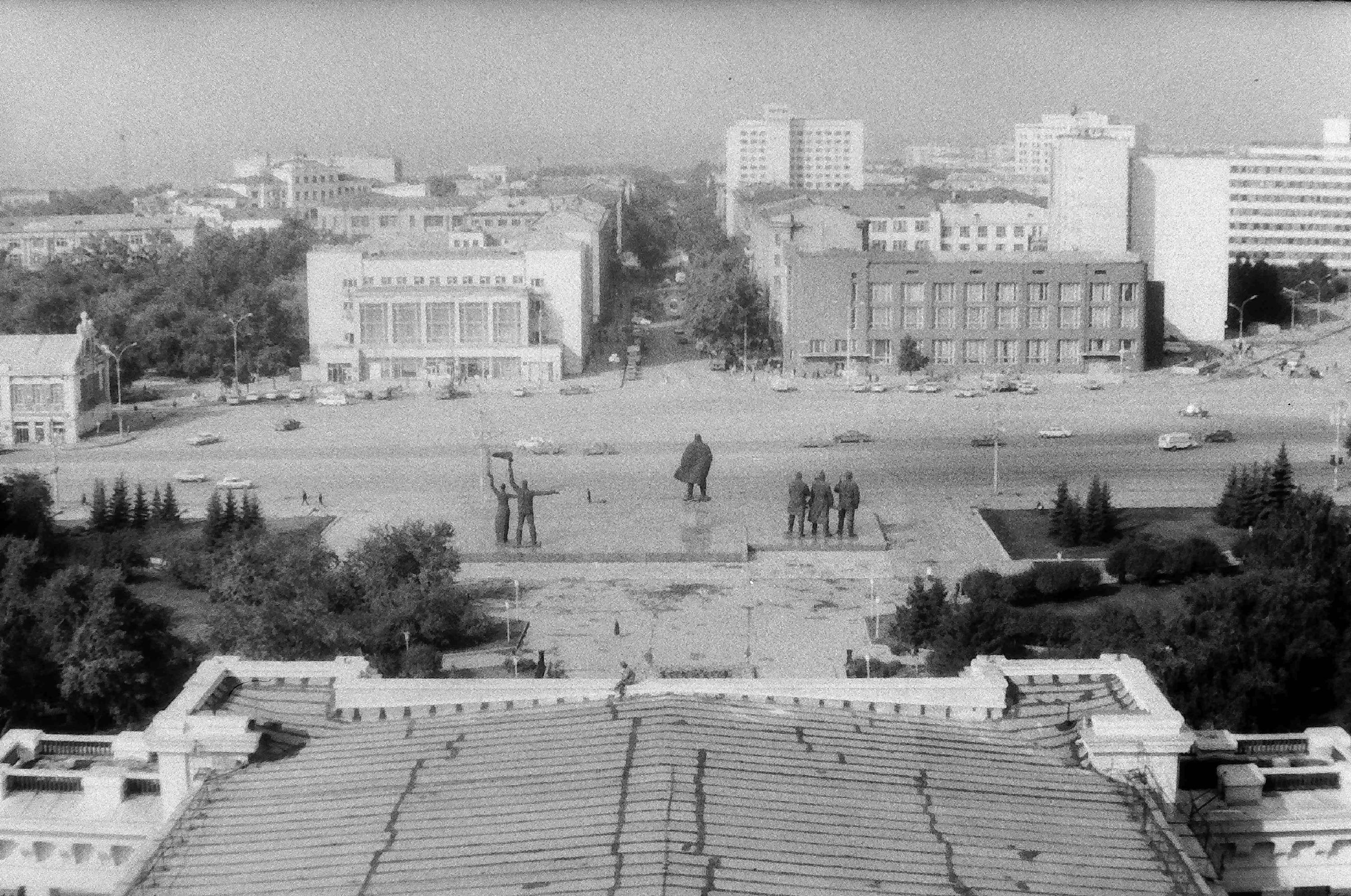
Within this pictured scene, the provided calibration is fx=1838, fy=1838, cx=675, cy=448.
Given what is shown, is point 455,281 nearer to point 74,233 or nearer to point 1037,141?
point 74,233

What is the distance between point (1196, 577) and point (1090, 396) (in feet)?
26.8

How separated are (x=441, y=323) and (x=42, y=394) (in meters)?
4.81

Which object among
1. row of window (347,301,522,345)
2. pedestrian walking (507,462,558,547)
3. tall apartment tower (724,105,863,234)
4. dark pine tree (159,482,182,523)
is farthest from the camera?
tall apartment tower (724,105,863,234)

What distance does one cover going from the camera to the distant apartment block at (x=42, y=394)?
15727 millimetres

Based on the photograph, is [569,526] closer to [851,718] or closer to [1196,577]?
[1196,577]

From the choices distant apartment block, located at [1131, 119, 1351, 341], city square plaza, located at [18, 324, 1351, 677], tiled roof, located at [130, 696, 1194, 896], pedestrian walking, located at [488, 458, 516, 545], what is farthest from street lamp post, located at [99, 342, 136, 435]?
tiled roof, located at [130, 696, 1194, 896]

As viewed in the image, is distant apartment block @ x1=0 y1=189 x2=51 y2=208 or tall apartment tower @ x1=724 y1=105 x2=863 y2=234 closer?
distant apartment block @ x1=0 y1=189 x2=51 y2=208

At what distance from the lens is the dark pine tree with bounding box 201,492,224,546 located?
35.7 ft

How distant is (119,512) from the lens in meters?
11.7

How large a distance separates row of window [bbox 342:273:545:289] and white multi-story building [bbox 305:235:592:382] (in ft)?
0.04

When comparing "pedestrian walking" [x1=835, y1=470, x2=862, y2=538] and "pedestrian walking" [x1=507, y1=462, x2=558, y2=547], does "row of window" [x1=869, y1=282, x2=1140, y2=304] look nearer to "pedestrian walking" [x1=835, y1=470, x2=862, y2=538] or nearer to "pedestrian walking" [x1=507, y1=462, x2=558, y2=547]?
"pedestrian walking" [x1=835, y1=470, x2=862, y2=538]

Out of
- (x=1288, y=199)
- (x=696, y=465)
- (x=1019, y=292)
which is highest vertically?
(x=1288, y=199)

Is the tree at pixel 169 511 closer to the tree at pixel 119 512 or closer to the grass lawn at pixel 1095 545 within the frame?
the tree at pixel 119 512

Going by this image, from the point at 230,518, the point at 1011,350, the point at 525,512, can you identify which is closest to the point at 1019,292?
the point at 1011,350
